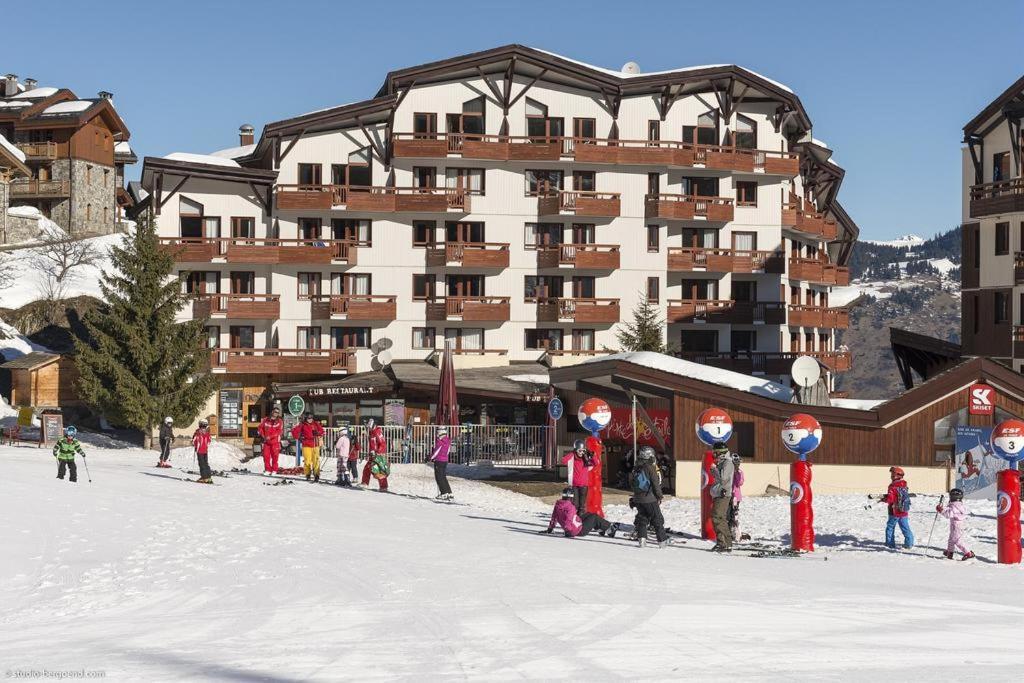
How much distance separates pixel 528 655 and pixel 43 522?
13.6 meters

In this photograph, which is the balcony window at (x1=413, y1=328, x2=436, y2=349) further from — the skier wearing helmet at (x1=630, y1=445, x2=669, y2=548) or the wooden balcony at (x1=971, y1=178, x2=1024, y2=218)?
Result: the skier wearing helmet at (x1=630, y1=445, x2=669, y2=548)

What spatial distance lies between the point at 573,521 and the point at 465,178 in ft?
111

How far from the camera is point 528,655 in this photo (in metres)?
11.1

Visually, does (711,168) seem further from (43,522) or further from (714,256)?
(43,522)

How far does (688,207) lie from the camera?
54.3 meters

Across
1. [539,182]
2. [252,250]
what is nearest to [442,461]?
[252,250]

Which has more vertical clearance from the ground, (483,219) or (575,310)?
(483,219)

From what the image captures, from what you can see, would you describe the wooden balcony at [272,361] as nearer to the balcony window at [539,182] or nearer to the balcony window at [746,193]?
the balcony window at [539,182]

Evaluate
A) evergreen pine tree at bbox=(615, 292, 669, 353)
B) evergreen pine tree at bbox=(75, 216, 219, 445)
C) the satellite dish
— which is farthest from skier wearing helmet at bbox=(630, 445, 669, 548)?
evergreen pine tree at bbox=(615, 292, 669, 353)

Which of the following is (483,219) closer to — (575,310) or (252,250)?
(575,310)

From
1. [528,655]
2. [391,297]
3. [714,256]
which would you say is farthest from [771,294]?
[528,655]

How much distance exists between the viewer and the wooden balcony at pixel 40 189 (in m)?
78.6

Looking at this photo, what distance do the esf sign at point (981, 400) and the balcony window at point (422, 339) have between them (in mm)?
27122

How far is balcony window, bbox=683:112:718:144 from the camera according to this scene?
5538 centimetres
